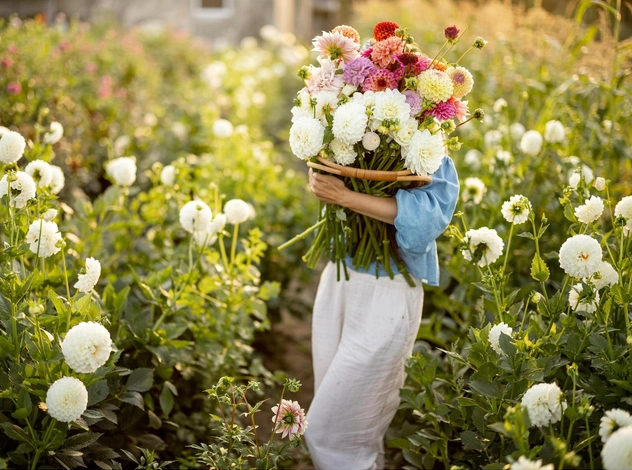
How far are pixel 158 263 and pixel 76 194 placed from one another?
1004mm

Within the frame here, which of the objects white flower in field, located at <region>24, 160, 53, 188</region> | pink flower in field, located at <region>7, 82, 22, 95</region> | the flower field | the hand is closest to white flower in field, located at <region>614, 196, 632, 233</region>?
the flower field

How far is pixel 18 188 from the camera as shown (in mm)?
1811

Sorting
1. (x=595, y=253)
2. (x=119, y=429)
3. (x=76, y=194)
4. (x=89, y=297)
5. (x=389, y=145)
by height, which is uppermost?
(x=389, y=145)

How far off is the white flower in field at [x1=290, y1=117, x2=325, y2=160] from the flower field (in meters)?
0.49

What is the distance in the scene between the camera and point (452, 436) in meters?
2.21

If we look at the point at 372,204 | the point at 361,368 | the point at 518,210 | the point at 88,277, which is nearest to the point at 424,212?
the point at 372,204

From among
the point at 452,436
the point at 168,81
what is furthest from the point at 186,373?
the point at 168,81

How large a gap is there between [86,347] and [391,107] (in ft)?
3.34

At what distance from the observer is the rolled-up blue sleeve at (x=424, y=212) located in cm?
195

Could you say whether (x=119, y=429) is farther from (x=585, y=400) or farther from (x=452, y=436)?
(x=585, y=400)

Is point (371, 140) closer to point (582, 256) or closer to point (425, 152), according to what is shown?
point (425, 152)

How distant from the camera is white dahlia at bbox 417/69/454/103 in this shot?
1.81m

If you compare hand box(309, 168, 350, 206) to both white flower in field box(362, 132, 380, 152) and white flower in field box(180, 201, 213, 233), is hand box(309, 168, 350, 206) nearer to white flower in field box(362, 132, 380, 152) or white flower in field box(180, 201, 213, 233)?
white flower in field box(362, 132, 380, 152)

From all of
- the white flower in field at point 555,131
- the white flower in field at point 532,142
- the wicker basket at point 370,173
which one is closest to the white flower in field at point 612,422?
the wicker basket at point 370,173
